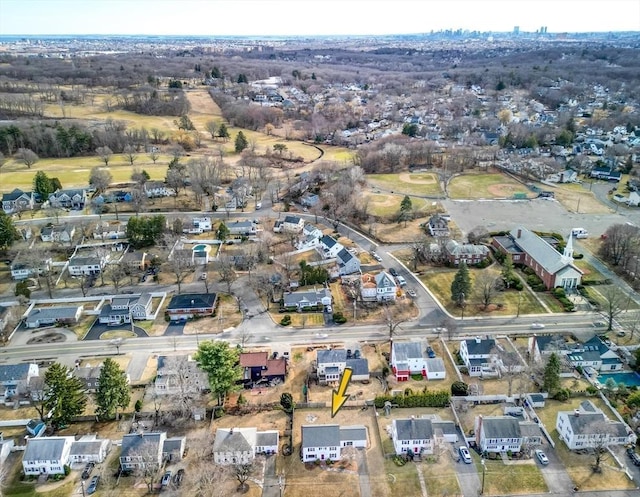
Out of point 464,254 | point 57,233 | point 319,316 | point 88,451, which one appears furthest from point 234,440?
point 57,233

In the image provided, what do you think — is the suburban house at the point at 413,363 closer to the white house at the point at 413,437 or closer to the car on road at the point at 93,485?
Answer: the white house at the point at 413,437

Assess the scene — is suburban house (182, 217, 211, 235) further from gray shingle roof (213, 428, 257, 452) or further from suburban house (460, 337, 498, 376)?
suburban house (460, 337, 498, 376)

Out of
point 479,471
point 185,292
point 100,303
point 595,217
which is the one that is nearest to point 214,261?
point 185,292

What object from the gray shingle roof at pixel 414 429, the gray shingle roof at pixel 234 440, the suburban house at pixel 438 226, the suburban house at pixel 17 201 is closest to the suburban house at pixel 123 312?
the gray shingle roof at pixel 234 440

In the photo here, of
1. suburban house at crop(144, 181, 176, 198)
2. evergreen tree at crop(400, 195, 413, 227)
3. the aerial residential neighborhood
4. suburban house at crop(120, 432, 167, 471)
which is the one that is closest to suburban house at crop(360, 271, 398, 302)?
the aerial residential neighborhood

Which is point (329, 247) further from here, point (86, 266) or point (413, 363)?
point (86, 266)

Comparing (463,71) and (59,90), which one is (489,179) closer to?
(59,90)
